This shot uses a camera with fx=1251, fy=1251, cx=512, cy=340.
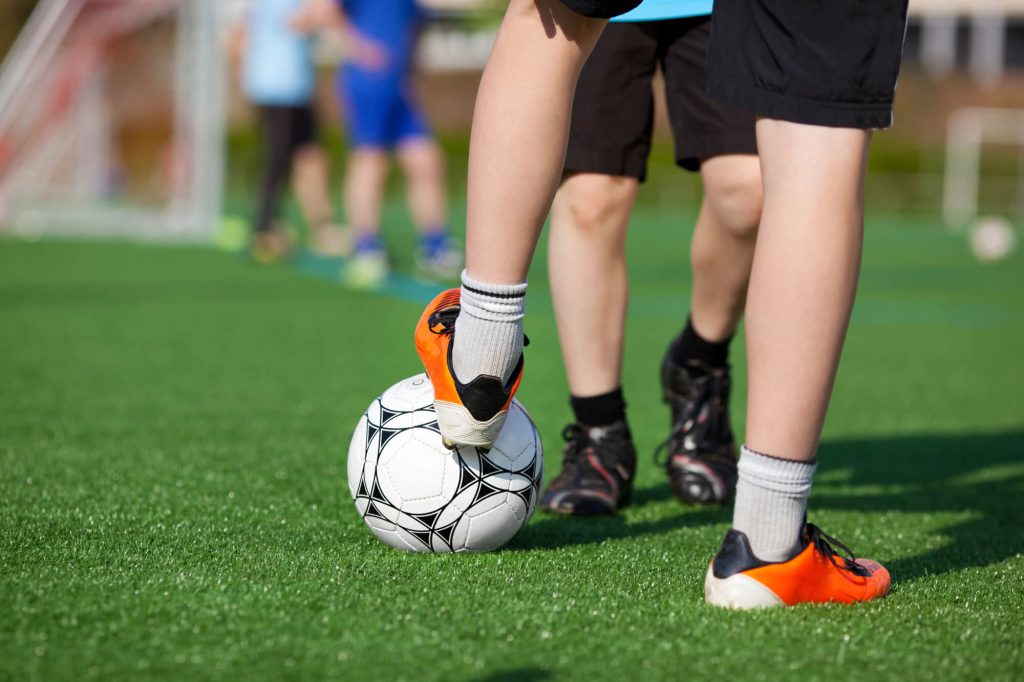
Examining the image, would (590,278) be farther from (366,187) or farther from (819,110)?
(366,187)

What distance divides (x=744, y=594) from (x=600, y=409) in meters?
0.98

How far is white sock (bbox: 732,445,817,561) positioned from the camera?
186 cm

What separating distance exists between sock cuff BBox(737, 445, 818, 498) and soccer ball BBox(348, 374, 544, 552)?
52 centimetres

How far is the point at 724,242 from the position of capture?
2.81 m

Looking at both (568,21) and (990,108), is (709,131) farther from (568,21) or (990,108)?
(990,108)

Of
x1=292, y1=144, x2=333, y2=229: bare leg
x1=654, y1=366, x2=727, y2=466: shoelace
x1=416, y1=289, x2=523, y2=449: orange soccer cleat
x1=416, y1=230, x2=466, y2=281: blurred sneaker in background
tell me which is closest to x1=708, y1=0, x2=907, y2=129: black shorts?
x1=416, y1=289, x2=523, y2=449: orange soccer cleat

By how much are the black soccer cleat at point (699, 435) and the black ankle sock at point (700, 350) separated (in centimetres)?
1

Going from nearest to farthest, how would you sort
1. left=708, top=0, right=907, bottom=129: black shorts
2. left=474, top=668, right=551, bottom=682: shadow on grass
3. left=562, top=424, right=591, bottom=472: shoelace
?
left=474, top=668, right=551, bottom=682: shadow on grass
left=708, top=0, right=907, bottom=129: black shorts
left=562, top=424, right=591, bottom=472: shoelace

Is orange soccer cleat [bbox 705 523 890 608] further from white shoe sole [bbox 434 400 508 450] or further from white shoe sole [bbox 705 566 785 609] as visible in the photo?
white shoe sole [bbox 434 400 508 450]

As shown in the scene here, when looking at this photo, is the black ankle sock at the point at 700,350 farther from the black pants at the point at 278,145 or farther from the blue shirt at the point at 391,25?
the black pants at the point at 278,145

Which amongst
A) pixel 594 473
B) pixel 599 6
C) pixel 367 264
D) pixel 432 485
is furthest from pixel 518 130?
pixel 367 264

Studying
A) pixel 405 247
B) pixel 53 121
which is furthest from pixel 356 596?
pixel 53 121

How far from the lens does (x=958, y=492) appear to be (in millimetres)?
3061

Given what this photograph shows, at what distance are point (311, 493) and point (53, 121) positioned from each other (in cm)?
1103
